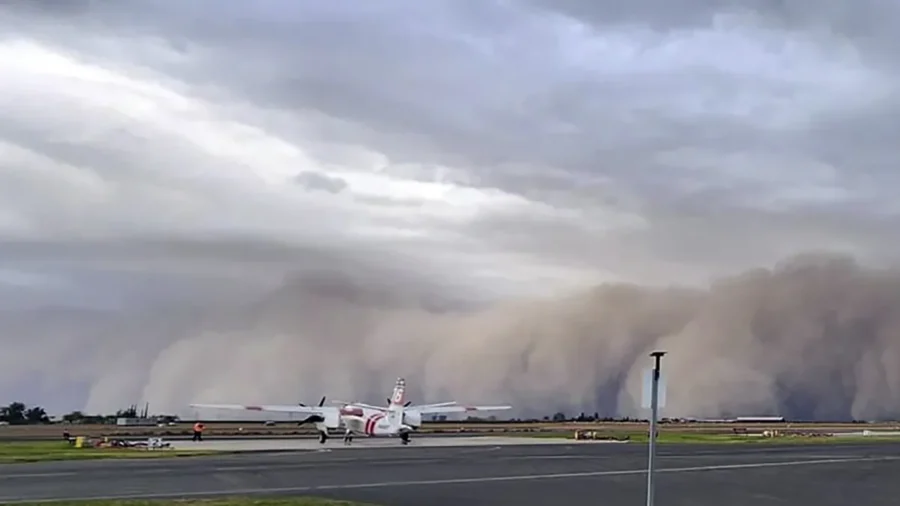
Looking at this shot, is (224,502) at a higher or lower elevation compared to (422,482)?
lower

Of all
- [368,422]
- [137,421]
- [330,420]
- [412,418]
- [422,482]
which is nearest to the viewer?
[422,482]

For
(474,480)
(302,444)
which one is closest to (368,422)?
(302,444)

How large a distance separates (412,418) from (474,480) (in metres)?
55.1

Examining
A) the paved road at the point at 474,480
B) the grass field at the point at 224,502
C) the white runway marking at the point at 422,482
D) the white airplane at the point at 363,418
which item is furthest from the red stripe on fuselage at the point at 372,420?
the grass field at the point at 224,502

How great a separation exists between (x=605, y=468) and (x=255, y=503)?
22.2 meters

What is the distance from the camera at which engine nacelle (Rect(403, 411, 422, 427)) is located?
8994 centimetres

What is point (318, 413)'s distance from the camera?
8781 cm

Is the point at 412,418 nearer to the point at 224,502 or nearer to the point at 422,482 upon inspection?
the point at 422,482

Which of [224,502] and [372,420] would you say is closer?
[224,502]

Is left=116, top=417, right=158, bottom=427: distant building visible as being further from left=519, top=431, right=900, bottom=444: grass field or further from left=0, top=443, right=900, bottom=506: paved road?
left=0, top=443, right=900, bottom=506: paved road

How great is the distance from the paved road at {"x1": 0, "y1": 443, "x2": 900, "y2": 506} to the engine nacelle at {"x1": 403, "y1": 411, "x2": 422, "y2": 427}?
36147mm

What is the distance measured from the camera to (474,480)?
3634 centimetres

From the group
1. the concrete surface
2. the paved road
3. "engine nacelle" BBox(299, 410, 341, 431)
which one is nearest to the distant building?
the concrete surface

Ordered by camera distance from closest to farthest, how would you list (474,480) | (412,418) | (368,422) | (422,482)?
(422,482) < (474,480) < (368,422) < (412,418)
